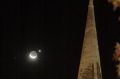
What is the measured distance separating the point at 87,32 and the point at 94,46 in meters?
1.17

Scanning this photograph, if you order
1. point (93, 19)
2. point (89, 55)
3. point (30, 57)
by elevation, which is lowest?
point (30, 57)

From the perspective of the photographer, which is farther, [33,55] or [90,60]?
[90,60]

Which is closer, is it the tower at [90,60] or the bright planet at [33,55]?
the bright planet at [33,55]

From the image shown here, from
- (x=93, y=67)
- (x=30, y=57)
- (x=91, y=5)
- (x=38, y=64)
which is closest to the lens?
(x=30, y=57)

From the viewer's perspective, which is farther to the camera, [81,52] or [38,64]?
[81,52]

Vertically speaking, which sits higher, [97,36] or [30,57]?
[97,36]

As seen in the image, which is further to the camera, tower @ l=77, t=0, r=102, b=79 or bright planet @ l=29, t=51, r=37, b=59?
tower @ l=77, t=0, r=102, b=79

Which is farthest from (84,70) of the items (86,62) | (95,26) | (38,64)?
(38,64)

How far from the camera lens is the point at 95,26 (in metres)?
33.1

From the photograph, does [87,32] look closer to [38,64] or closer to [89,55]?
[89,55]

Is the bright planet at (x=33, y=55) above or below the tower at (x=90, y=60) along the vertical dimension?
below

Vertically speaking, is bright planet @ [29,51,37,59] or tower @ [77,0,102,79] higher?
tower @ [77,0,102,79]

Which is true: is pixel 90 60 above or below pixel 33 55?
above

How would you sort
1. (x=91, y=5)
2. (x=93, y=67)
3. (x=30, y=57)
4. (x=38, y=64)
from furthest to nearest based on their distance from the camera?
1. (x=91, y=5)
2. (x=93, y=67)
3. (x=38, y=64)
4. (x=30, y=57)
